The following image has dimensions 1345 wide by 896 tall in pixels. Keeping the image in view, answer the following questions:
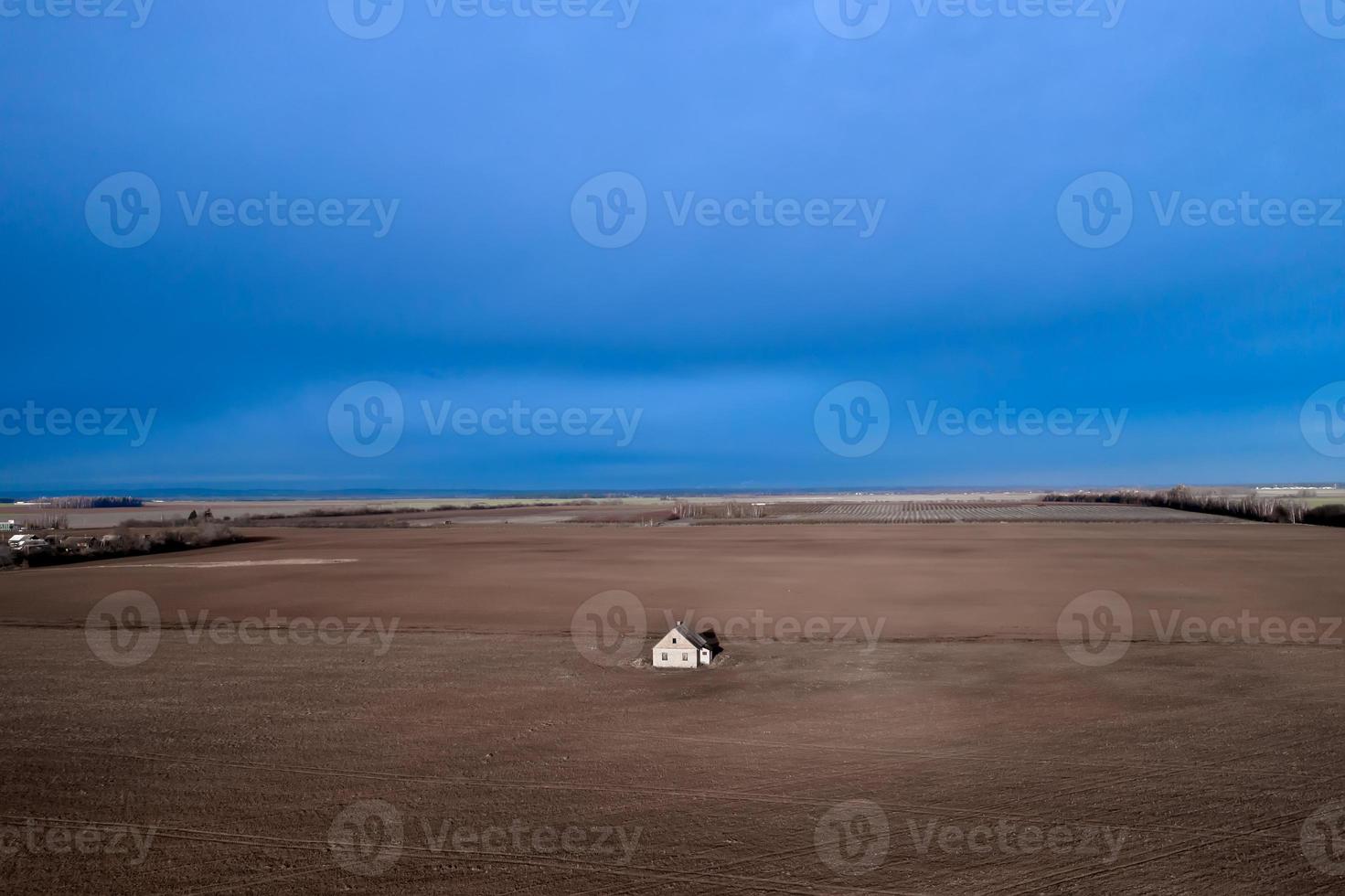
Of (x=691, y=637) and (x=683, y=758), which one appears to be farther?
(x=691, y=637)

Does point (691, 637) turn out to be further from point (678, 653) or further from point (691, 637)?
point (678, 653)

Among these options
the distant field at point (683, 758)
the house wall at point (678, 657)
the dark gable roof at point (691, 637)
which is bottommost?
the distant field at point (683, 758)

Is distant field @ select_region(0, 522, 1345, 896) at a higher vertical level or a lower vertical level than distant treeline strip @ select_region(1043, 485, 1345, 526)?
lower

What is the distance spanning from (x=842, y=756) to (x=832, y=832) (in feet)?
6.93

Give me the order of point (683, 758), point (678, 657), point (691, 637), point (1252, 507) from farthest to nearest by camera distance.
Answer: point (1252, 507) < point (691, 637) < point (678, 657) < point (683, 758)

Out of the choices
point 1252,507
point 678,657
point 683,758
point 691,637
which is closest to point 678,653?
point 678,657

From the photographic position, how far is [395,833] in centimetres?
773

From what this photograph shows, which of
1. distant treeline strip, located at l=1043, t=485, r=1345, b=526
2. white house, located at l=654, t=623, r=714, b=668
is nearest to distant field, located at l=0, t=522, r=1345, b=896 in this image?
white house, located at l=654, t=623, r=714, b=668

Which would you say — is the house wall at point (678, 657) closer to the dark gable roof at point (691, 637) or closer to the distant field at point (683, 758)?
the dark gable roof at point (691, 637)

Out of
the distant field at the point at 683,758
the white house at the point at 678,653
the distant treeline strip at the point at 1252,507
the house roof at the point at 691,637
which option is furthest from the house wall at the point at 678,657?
the distant treeline strip at the point at 1252,507

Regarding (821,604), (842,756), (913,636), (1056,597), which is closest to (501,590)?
(821,604)

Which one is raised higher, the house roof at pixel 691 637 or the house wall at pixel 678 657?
the house roof at pixel 691 637

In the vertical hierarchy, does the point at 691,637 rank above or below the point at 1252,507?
below

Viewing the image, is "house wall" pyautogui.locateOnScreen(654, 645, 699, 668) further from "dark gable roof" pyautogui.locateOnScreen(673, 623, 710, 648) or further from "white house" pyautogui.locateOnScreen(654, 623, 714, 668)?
"dark gable roof" pyautogui.locateOnScreen(673, 623, 710, 648)
